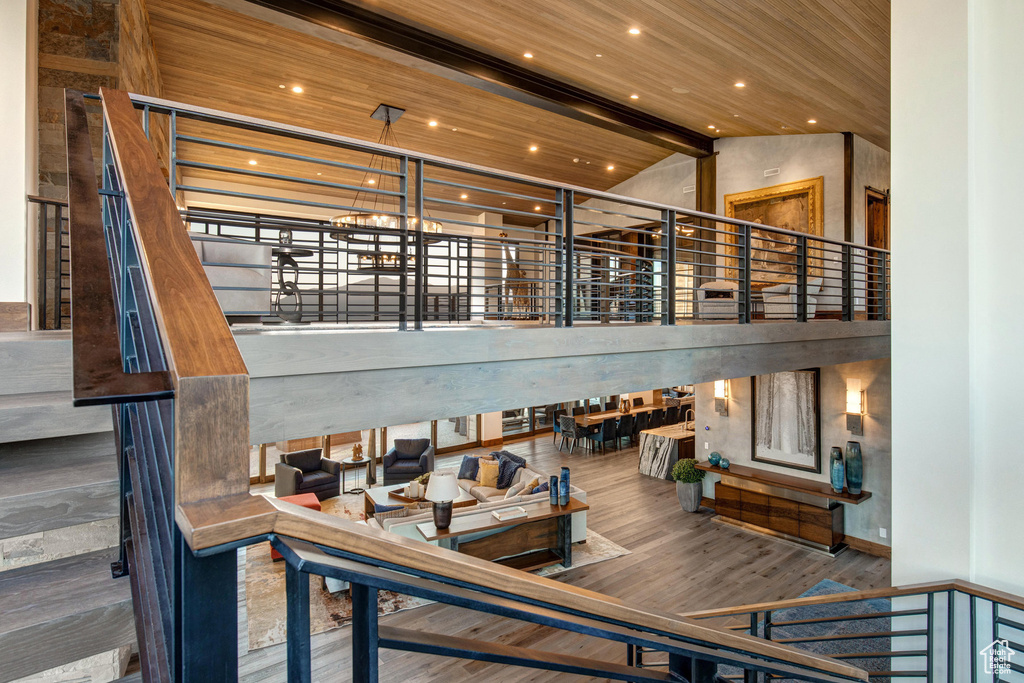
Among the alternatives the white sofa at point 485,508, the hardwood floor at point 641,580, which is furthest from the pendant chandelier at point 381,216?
the hardwood floor at point 641,580

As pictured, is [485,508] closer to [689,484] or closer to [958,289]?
[689,484]

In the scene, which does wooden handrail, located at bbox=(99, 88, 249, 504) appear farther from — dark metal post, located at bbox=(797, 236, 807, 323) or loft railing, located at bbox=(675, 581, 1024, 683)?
dark metal post, located at bbox=(797, 236, 807, 323)

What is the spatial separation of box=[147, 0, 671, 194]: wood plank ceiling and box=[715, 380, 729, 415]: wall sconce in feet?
15.6

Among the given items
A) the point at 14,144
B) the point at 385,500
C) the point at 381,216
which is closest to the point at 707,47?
the point at 381,216

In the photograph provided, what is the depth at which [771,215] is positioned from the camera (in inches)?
350

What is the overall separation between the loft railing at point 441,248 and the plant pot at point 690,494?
2.78 meters

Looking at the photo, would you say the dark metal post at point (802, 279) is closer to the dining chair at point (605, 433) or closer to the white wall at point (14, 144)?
the white wall at point (14, 144)

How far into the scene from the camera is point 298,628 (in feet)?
1.65

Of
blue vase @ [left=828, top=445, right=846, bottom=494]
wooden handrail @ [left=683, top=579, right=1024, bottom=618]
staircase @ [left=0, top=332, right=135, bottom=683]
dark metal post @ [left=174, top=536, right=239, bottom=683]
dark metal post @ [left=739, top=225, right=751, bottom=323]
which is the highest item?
dark metal post @ [left=739, top=225, right=751, bottom=323]

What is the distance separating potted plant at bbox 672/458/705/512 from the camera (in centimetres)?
844

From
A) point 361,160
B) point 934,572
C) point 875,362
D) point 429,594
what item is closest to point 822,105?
point 875,362

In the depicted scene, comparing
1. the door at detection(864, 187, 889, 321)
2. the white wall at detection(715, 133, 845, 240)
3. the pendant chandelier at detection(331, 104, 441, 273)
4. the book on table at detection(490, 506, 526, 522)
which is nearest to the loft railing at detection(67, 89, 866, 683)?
the pendant chandelier at detection(331, 104, 441, 273)

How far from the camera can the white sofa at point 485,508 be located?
6.30 metres

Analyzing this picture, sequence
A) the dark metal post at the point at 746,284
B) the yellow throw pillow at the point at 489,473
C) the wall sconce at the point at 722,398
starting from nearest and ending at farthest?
the dark metal post at the point at 746,284, the wall sconce at the point at 722,398, the yellow throw pillow at the point at 489,473
